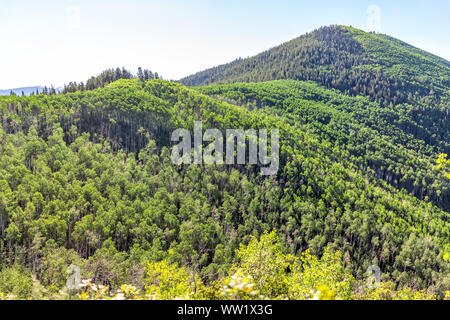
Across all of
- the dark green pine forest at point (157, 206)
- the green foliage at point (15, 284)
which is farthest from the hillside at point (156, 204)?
the green foliage at point (15, 284)

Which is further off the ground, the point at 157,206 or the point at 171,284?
the point at 171,284

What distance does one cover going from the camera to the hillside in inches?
3342

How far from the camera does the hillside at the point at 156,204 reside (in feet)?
278

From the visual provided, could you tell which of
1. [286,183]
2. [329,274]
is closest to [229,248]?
[286,183]

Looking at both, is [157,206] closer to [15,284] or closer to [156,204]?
[156,204]

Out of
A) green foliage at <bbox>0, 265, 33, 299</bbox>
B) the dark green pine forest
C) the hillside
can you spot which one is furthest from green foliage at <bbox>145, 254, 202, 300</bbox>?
green foliage at <bbox>0, 265, 33, 299</bbox>

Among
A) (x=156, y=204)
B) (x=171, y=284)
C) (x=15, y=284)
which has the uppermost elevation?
(x=171, y=284)

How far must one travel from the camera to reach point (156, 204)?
373 feet

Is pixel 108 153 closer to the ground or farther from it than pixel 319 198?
farther from it

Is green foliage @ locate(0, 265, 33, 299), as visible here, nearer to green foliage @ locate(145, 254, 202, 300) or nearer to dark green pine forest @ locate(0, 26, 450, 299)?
dark green pine forest @ locate(0, 26, 450, 299)

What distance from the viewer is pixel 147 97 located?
7741 inches

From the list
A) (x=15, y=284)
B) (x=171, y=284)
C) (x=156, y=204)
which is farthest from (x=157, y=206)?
(x=171, y=284)
